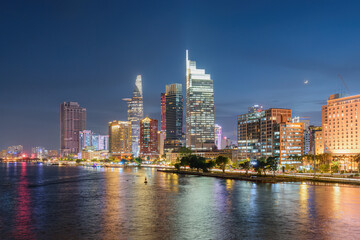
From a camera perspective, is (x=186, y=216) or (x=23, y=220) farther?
(x=186, y=216)

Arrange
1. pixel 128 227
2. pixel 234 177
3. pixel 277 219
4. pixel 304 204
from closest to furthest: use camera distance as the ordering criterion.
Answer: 1. pixel 128 227
2. pixel 277 219
3. pixel 304 204
4. pixel 234 177

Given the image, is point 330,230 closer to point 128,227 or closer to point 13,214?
point 128,227

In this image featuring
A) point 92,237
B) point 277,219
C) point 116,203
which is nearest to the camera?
point 92,237

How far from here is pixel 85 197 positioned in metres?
90.5

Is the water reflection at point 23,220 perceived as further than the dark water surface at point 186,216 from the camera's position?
Yes

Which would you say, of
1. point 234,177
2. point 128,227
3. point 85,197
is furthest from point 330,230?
point 234,177

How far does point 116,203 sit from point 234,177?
74662mm

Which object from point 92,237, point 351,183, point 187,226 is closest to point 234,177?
point 351,183

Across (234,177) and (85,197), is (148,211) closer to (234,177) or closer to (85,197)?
(85,197)

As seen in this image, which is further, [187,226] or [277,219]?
[277,219]

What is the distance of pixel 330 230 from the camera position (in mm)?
49844

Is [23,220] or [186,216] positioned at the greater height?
[186,216]

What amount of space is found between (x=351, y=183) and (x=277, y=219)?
6226 centimetres

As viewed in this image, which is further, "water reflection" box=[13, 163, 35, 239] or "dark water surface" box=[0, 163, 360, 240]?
"water reflection" box=[13, 163, 35, 239]
